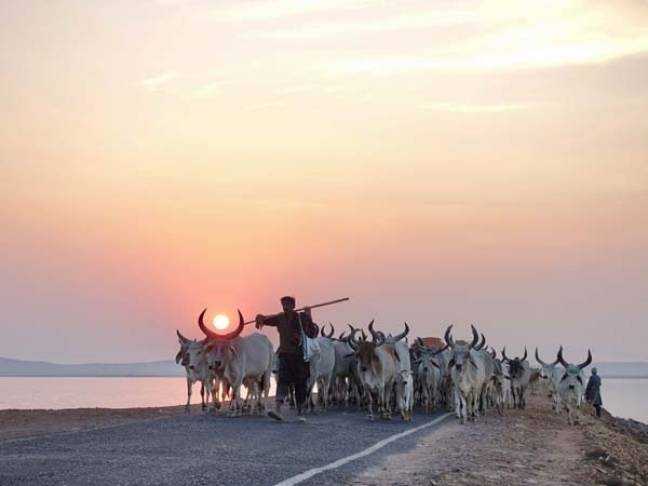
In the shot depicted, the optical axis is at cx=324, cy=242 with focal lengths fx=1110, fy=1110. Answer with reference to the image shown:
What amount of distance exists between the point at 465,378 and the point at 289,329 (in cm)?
574

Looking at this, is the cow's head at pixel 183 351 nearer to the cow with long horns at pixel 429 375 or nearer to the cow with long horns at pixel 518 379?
the cow with long horns at pixel 429 375

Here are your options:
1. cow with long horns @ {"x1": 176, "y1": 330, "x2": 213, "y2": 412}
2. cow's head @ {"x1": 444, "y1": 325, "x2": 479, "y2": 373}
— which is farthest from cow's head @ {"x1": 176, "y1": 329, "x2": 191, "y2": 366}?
cow's head @ {"x1": 444, "y1": 325, "x2": 479, "y2": 373}

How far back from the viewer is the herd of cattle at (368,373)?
2581 cm

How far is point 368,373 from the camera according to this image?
26.0 metres

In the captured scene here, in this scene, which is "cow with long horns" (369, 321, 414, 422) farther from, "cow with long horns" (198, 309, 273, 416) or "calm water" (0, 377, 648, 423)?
"calm water" (0, 377, 648, 423)

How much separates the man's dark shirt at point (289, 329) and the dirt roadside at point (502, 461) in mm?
3511

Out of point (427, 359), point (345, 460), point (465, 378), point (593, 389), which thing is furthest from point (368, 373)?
point (593, 389)

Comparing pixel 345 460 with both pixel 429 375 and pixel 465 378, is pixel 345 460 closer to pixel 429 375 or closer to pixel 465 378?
pixel 465 378

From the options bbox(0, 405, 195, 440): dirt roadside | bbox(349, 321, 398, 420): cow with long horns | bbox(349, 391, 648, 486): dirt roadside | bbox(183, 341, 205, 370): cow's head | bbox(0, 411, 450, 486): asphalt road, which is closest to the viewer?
bbox(0, 411, 450, 486): asphalt road

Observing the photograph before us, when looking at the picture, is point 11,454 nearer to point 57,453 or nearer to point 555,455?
point 57,453

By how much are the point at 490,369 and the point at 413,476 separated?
17544mm

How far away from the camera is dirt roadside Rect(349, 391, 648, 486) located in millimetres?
14086

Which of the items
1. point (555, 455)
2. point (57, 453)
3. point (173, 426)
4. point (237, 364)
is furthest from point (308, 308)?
point (57, 453)

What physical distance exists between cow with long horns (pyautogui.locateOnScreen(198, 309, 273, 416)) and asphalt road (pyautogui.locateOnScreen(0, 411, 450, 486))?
3.01m
